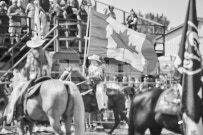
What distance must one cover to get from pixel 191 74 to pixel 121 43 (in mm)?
11527

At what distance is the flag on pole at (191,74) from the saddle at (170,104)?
1.46m

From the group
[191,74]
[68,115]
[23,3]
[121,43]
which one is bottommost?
[68,115]

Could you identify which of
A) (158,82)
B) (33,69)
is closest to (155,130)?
(33,69)

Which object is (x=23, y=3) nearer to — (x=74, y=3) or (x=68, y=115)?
(x=74, y=3)

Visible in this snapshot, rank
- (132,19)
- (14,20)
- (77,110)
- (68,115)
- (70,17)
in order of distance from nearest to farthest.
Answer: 1. (77,110)
2. (68,115)
3. (14,20)
4. (70,17)
5. (132,19)

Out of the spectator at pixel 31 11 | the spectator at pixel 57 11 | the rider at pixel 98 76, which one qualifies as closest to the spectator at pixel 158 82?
the rider at pixel 98 76

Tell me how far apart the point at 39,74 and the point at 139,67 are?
8183 mm

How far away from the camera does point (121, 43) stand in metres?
21.3

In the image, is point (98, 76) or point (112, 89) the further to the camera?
point (112, 89)

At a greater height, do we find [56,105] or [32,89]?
[32,89]

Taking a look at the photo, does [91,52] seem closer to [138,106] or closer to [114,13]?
[114,13]

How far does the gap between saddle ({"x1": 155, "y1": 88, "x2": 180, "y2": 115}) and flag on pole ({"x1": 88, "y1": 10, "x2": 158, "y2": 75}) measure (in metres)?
8.97

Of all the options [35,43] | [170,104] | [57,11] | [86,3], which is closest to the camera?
[170,104]

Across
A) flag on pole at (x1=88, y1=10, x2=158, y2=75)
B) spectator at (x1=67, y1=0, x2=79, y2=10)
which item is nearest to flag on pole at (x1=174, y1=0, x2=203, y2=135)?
flag on pole at (x1=88, y1=10, x2=158, y2=75)
